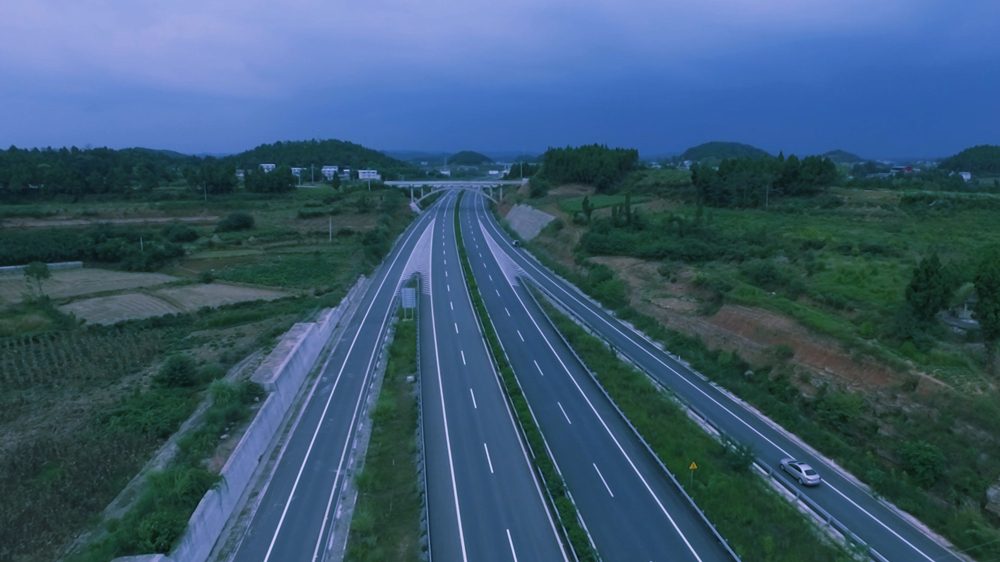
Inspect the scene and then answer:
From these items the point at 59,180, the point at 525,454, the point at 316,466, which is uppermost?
the point at 59,180

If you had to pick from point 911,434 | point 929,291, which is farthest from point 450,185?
point 911,434

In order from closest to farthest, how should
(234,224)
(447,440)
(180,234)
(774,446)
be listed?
(774,446)
(447,440)
(180,234)
(234,224)

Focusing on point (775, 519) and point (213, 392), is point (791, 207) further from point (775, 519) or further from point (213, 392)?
point (213, 392)

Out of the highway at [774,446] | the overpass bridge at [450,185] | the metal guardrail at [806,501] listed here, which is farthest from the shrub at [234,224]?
the metal guardrail at [806,501]

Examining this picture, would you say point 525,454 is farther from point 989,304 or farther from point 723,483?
point 989,304

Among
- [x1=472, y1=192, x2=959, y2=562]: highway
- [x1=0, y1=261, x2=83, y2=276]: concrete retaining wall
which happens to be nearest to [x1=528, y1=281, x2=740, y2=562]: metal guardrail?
[x1=472, y1=192, x2=959, y2=562]: highway

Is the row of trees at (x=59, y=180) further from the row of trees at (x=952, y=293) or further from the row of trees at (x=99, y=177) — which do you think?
the row of trees at (x=952, y=293)

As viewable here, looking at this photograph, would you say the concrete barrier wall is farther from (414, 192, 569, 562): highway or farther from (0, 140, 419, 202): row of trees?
(0, 140, 419, 202): row of trees
